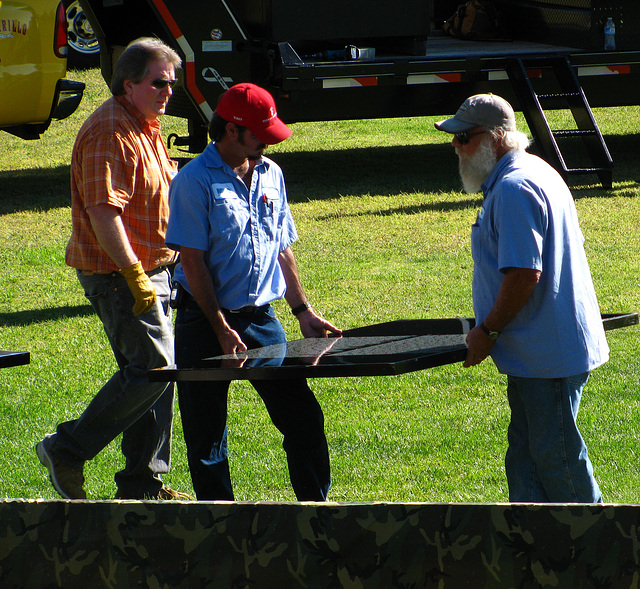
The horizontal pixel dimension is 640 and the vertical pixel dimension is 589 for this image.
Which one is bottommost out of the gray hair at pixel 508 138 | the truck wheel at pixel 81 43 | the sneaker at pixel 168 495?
the truck wheel at pixel 81 43

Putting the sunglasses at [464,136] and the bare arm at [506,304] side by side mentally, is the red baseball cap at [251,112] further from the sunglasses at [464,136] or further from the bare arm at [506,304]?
the bare arm at [506,304]

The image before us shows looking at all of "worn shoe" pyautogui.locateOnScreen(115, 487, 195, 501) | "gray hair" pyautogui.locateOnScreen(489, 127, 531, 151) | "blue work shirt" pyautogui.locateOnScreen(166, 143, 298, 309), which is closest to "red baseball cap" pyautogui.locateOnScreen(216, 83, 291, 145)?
"blue work shirt" pyautogui.locateOnScreen(166, 143, 298, 309)

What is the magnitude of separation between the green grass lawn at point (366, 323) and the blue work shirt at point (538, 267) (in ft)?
3.57

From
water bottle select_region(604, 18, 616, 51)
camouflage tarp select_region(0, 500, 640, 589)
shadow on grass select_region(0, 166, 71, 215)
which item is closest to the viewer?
camouflage tarp select_region(0, 500, 640, 589)

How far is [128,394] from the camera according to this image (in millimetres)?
4090

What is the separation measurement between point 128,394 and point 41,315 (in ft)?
10.9

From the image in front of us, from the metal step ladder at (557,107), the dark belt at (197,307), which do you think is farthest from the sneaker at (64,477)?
the metal step ladder at (557,107)

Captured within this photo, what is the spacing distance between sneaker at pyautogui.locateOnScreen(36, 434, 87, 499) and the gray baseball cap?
2115 millimetres

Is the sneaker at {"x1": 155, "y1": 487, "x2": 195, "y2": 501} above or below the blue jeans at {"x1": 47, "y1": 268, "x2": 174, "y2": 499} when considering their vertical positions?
below

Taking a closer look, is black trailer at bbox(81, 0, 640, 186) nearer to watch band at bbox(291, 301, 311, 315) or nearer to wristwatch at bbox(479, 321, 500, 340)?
watch band at bbox(291, 301, 311, 315)

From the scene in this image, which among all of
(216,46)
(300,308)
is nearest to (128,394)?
(300,308)

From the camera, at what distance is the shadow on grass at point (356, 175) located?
10961 millimetres

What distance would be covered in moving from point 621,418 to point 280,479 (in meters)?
1.80

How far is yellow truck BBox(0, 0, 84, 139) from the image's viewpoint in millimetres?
9805
